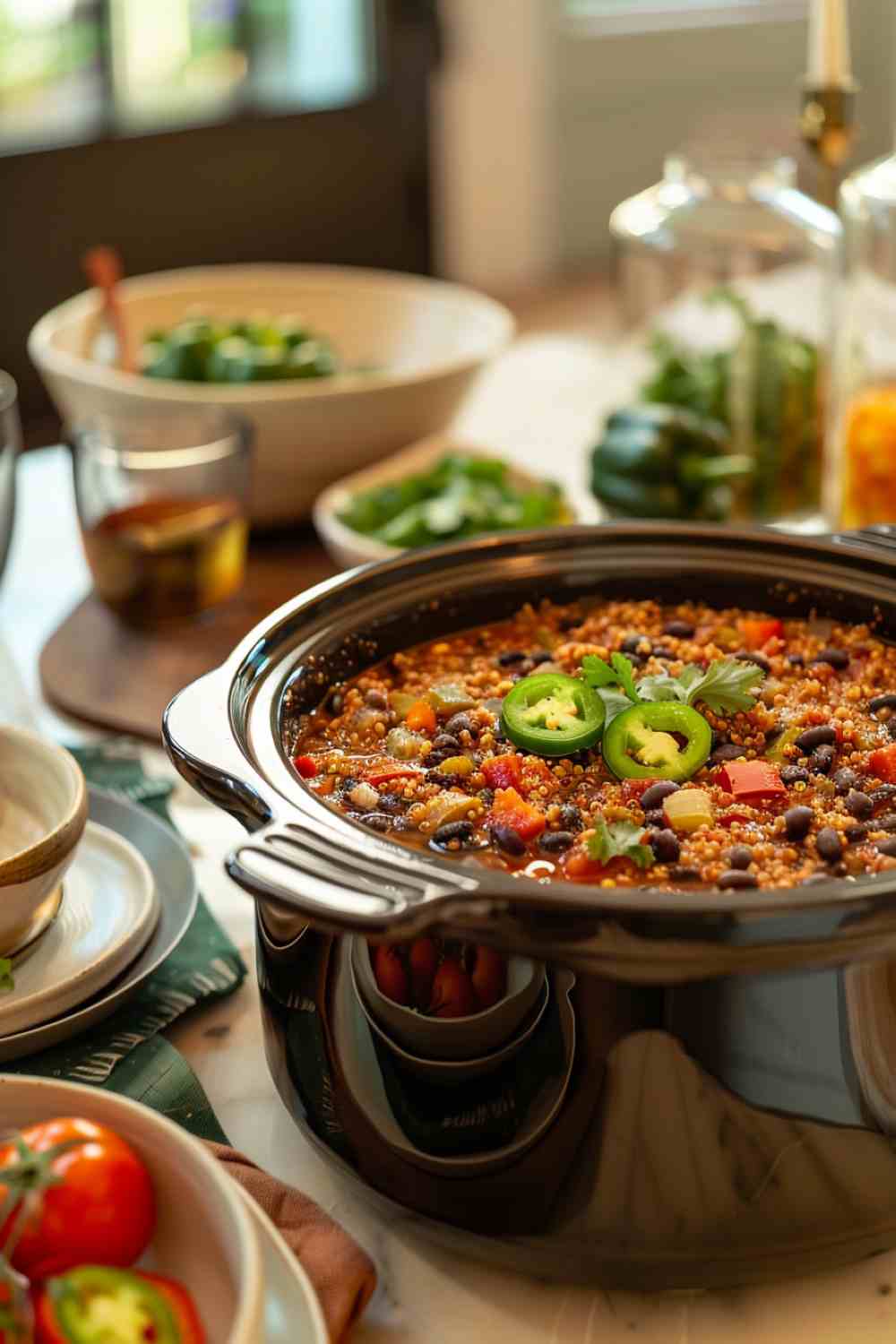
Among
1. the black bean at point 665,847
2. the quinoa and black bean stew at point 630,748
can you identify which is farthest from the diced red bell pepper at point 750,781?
the black bean at point 665,847

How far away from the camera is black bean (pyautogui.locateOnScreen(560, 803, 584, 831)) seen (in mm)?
1283

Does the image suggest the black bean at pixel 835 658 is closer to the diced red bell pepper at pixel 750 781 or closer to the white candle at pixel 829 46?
the diced red bell pepper at pixel 750 781

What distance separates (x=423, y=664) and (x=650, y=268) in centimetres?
132

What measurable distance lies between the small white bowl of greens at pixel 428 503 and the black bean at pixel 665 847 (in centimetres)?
105

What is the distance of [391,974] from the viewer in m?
1.07

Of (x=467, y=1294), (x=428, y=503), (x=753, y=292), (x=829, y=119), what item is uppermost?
(x=829, y=119)

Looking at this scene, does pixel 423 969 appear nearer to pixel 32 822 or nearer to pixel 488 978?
pixel 488 978

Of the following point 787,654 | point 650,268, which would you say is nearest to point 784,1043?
point 787,654

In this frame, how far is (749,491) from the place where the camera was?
8.25ft

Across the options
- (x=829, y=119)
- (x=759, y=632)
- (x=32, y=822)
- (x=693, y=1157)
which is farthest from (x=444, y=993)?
(x=829, y=119)

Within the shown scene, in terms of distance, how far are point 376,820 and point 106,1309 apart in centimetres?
49

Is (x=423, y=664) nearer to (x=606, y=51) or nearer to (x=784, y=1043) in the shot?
(x=784, y=1043)

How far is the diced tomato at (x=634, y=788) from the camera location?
1314mm

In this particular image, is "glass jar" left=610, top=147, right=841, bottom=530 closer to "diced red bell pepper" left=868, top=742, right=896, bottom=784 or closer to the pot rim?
the pot rim
